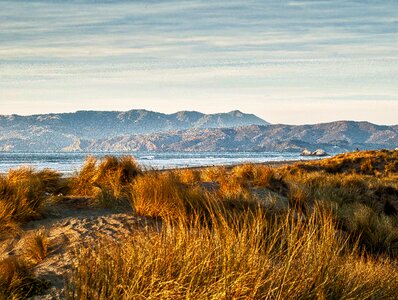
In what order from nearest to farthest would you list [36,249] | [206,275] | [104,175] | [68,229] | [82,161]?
[206,275] → [36,249] → [68,229] → [104,175] → [82,161]

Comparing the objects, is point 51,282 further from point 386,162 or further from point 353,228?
point 386,162

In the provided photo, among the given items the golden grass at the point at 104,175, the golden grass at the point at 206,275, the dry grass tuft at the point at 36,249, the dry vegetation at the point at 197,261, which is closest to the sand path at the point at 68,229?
the dry grass tuft at the point at 36,249

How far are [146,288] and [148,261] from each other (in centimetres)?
46

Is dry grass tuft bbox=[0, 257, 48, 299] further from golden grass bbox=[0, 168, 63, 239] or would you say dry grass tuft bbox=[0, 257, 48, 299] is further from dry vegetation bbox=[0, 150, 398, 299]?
golden grass bbox=[0, 168, 63, 239]

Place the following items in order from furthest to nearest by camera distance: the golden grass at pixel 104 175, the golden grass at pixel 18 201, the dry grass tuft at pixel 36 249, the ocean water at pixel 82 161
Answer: the ocean water at pixel 82 161
the golden grass at pixel 104 175
the golden grass at pixel 18 201
the dry grass tuft at pixel 36 249

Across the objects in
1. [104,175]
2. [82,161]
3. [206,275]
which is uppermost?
[104,175]

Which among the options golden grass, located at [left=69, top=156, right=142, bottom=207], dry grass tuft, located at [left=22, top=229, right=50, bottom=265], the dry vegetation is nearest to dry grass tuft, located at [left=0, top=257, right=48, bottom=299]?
the dry vegetation

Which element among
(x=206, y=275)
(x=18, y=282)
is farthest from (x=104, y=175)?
(x=206, y=275)

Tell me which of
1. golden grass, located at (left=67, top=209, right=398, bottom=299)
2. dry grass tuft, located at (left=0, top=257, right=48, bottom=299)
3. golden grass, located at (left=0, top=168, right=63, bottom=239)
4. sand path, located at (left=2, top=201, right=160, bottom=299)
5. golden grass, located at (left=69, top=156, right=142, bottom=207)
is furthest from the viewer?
golden grass, located at (left=69, top=156, right=142, bottom=207)

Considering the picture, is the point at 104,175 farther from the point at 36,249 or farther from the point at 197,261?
the point at 197,261

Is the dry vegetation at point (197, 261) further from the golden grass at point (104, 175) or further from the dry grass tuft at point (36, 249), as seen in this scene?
the golden grass at point (104, 175)

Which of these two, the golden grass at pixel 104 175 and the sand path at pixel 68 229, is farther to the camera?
the golden grass at pixel 104 175

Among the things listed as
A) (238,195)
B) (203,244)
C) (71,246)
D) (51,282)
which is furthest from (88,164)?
(203,244)

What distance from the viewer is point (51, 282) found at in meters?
5.09
